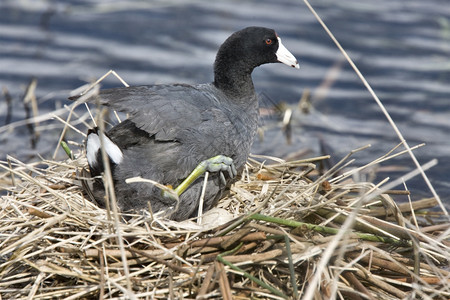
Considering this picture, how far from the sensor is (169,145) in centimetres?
283

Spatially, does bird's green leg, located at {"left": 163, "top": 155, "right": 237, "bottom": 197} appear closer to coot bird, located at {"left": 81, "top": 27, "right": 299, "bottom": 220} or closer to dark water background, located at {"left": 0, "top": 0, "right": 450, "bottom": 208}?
coot bird, located at {"left": 81, "top": 27, "right": 299, "bottom": 220}

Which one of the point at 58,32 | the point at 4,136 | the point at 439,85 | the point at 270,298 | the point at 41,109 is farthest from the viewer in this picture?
the point at 58,32

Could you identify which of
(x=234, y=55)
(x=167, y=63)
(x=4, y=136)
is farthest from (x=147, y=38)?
(x=234, y=55)

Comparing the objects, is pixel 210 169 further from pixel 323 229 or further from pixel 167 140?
pixel 323 229

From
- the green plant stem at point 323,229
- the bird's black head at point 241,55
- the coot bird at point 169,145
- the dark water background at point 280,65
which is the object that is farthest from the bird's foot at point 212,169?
the dark water background at point 280,65

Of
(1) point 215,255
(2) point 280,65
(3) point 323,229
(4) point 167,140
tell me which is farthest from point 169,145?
(2) point 280,65

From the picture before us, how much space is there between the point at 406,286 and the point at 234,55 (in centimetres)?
146

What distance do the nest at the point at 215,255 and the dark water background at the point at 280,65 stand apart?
1690mm

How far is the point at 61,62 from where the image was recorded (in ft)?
19.3

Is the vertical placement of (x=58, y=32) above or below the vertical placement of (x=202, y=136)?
below

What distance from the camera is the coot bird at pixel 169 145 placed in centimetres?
274

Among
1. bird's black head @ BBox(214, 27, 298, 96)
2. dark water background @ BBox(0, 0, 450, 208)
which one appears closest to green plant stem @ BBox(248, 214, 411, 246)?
bird's black head @ BBox(214, 27, 298, 96)

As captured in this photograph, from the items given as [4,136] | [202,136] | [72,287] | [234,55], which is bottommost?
[4,136]

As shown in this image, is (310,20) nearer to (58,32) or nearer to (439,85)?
(439,85)
